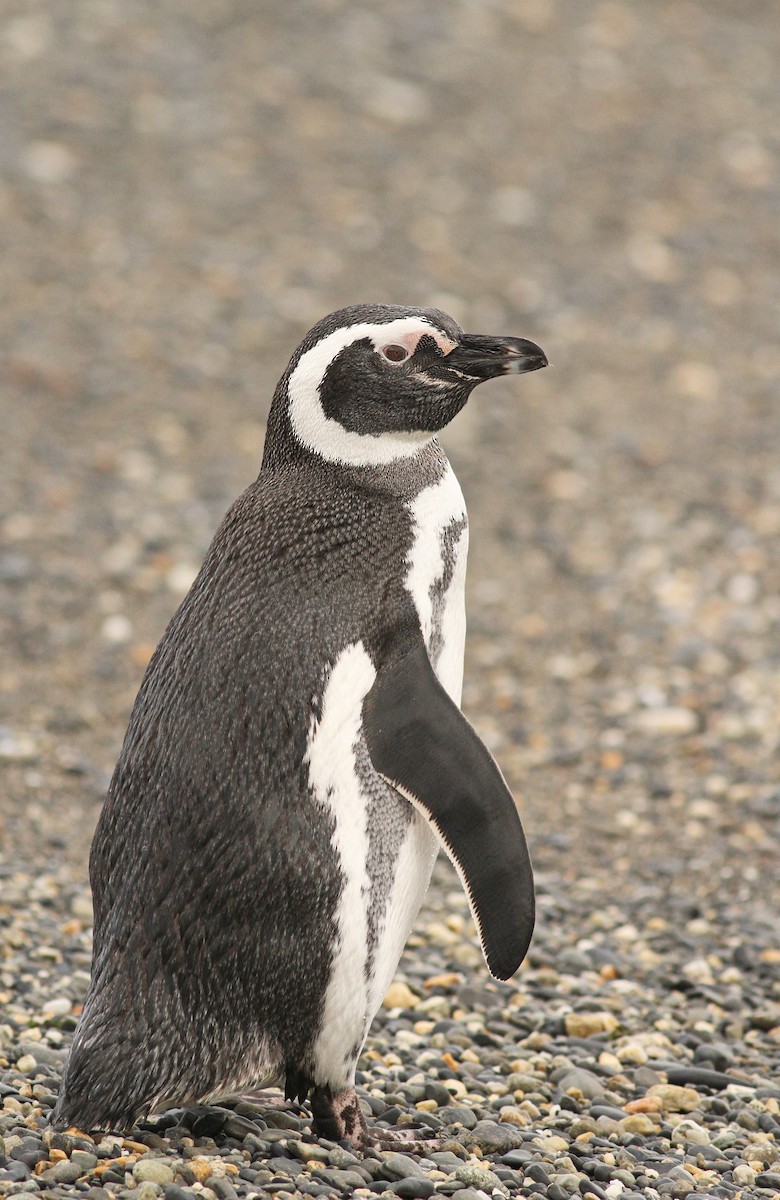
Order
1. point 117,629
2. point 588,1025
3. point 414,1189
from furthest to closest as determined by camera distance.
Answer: point 117,629 < point 588,1025 < point 414,1189

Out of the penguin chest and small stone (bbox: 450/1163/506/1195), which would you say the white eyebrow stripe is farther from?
small stone (bbox: 450/1163/506/1195)

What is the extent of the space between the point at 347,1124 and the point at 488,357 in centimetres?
152

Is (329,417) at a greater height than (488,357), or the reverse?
(488,357)

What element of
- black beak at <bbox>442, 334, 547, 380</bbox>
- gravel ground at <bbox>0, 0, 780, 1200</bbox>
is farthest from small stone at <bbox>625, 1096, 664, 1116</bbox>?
black beak at <bbox>442, 334, 547, 380</bbox>

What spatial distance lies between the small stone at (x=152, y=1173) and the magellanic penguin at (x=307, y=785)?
19cm

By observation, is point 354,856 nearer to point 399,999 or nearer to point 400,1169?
point 400,1169

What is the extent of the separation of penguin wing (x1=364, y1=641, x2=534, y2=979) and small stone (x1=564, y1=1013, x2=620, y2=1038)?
106 centimetres

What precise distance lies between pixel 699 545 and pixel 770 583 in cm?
42

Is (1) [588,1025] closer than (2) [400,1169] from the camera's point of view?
No

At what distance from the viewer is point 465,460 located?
8195 mm

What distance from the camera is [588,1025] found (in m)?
4.25

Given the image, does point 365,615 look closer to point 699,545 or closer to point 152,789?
point 152,789

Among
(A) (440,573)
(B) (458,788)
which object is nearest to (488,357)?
(A) (440,573)

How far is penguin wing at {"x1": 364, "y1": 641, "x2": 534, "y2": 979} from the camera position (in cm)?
321
